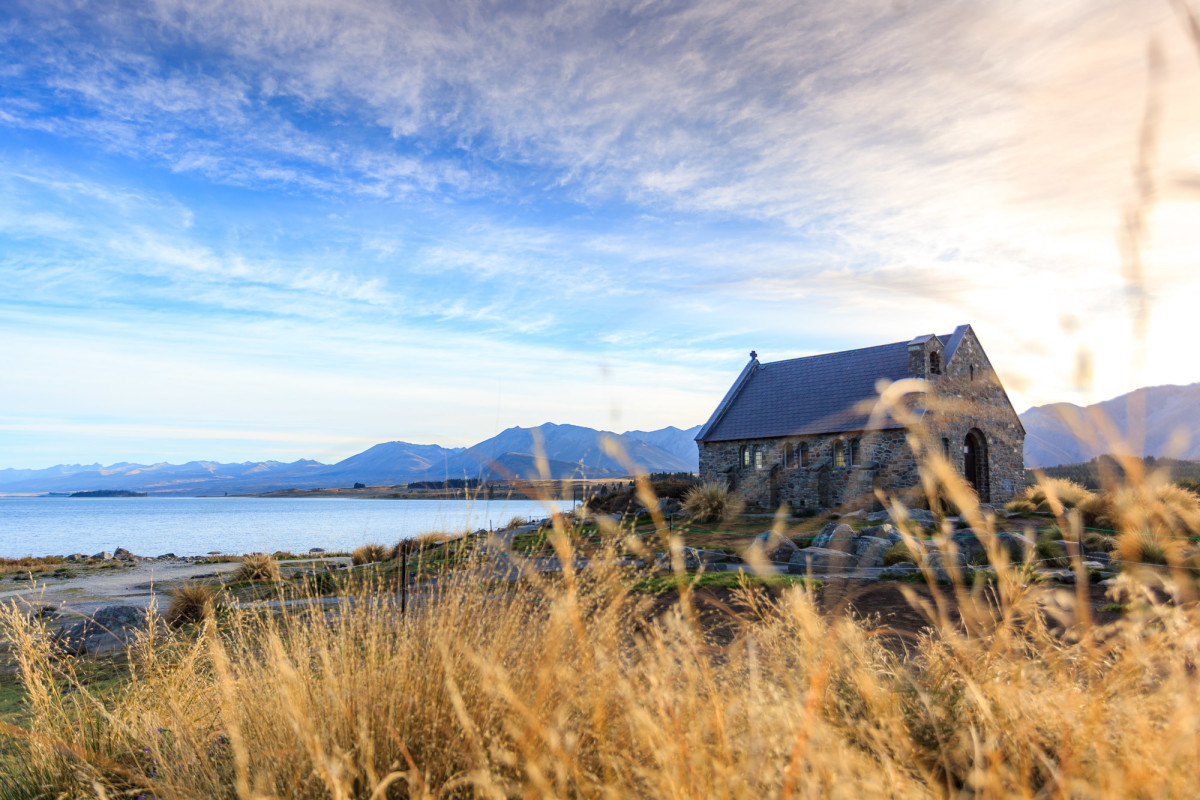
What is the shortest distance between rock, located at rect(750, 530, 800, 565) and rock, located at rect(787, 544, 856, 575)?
0.92 metres

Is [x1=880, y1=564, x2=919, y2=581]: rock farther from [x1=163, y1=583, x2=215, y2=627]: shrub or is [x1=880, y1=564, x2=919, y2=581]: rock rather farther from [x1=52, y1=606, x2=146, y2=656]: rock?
[x1=52, y1=606, x2=146, y2=656]: rock

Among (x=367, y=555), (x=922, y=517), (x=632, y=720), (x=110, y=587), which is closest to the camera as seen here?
(x=632, y=720)

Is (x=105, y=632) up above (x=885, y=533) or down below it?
below

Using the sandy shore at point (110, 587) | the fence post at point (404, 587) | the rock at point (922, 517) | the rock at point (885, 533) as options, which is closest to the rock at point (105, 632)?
the sandy shore at point (110, 587)

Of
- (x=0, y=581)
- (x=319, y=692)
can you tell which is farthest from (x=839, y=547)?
(x=0, y=581)

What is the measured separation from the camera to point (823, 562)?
44.2ft

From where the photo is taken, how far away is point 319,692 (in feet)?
11.8

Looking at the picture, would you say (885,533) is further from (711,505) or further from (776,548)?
(711,505)

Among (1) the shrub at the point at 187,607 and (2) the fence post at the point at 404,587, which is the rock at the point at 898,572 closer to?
(2) the fence post at the point at 404,587

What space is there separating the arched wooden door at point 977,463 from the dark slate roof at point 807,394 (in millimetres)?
3916

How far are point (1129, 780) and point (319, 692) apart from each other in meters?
3.43

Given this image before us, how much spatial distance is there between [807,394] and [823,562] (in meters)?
17.4

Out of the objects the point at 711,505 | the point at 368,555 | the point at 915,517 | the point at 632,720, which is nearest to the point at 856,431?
the point at 711,505

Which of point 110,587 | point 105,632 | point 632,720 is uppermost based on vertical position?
point 632,720
